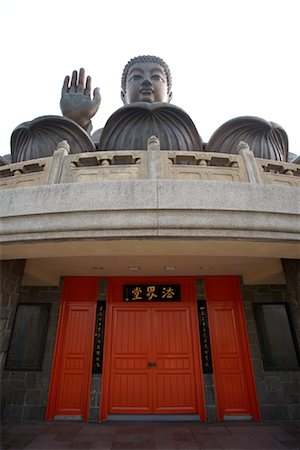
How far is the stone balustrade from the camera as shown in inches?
146

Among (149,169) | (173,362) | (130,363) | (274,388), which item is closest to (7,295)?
(130,363)

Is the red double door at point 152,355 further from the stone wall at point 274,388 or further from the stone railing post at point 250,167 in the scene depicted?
the stone railing post at point 250,167

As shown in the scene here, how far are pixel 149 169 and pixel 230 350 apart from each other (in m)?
4.55

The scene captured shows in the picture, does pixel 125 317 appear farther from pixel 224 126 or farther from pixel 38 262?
pixel 224 126

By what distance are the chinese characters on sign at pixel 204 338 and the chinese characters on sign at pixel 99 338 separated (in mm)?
2243

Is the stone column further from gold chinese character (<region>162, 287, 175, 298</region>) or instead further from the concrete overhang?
gold chinese character (<region>162, 287, 175, 298</region>)

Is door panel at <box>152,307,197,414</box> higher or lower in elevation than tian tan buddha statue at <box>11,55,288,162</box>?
lower

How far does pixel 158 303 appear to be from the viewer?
597 centimetres

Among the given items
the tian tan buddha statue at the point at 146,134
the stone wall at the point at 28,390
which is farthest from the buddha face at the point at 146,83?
the stone wall at the point at 28,390

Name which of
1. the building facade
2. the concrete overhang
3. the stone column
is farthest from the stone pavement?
the concrete overhang

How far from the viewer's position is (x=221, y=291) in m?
6.14

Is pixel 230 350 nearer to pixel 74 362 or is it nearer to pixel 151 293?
pixel 151 293

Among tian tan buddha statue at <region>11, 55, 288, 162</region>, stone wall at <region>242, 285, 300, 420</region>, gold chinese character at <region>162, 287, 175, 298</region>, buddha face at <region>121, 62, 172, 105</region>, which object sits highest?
buddha face at <region>121, 62, 172, 105</region>

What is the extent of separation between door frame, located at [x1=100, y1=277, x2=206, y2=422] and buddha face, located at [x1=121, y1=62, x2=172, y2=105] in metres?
5.95
